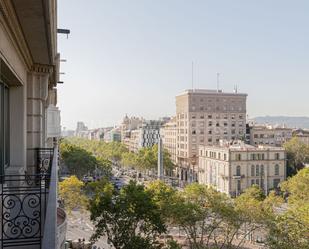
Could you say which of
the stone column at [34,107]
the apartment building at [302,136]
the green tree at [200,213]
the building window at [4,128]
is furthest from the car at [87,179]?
the building window at [4,128]

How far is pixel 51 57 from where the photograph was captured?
7.86 m

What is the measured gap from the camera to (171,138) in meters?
84.2

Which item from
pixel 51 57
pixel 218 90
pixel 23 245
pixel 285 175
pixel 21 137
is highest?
pixel 218 90

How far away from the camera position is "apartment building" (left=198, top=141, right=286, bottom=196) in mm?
55781

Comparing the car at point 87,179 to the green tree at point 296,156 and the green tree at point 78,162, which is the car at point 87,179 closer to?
the green tree at point 78,162

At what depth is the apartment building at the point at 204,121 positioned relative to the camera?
73875 mm

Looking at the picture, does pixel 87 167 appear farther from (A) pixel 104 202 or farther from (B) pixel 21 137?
(B) pixel 21 137

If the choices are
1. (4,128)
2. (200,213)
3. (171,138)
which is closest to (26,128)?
(4,128)

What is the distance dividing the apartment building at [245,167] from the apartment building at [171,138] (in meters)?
21.2

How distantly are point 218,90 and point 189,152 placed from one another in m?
16.9

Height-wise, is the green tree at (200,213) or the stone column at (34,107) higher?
the stone column at (34,107)

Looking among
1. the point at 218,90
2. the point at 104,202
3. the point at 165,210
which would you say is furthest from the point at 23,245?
the point at 218,90

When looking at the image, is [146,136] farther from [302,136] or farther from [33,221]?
[33,221]

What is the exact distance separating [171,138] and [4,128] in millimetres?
77564
